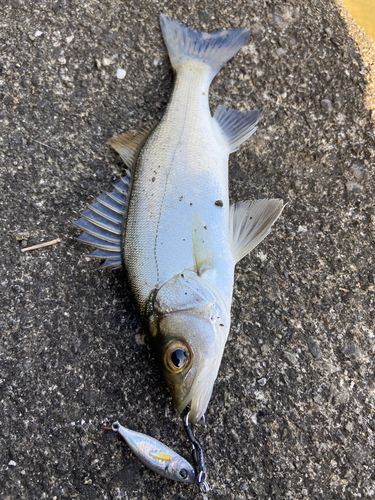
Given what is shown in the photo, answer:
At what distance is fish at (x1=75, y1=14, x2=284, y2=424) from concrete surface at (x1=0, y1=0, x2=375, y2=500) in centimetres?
22

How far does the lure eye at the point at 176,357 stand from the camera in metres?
1.98

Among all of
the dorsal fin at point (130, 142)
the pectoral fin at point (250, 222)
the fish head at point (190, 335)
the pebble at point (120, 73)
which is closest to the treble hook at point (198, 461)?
the fish head at point (190, 335)

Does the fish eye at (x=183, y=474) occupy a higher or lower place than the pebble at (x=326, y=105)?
lower

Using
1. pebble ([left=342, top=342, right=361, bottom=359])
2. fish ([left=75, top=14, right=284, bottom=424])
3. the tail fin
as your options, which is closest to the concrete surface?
pebble ([left=342, top=342, right=361, bottom=359])

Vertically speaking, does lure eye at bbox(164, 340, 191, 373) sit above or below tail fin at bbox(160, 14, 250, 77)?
below

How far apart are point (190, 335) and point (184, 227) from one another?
0.62m

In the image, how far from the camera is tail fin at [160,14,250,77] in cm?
268

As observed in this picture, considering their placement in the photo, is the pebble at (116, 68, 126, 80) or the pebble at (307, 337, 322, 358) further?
the pebble at (116, 68, 126, 80)

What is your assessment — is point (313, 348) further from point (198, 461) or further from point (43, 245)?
point (43, 245)

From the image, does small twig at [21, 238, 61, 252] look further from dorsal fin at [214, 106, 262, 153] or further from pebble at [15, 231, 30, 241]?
dorsal fin at [214, 106, 262, 153]

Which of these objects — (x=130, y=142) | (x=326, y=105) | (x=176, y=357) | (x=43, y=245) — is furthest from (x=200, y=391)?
(x=326, y=105)

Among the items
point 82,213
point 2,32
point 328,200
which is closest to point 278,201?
point 328,200

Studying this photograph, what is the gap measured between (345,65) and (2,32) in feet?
8.53

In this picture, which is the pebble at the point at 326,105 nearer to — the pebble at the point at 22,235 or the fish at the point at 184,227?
the fish at the point at 184,227
